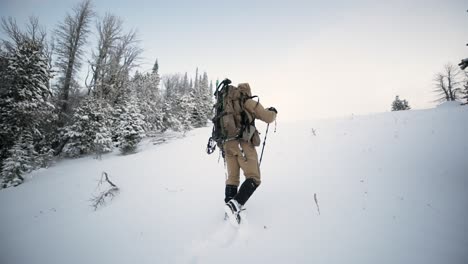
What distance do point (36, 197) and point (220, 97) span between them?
1023 cm

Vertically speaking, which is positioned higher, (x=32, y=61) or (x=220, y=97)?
(x=32, y=61)

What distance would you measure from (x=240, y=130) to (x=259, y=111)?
0.47 m

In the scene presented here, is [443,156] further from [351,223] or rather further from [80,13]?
[80,13]

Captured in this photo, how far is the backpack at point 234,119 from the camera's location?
348 centimetres

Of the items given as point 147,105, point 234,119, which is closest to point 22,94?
point 147,105

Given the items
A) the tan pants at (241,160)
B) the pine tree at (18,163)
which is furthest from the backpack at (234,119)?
the pine tree at (18,163)

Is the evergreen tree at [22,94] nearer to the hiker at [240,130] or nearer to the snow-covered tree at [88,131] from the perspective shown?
the snow-covered tree at [88,131]

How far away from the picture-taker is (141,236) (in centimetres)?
361

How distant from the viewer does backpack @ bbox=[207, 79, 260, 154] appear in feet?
11.4

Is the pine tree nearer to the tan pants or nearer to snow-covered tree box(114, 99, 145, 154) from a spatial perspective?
snow-covered tree box(114, 99, 145, 154)

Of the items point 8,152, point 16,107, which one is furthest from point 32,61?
point 8,152

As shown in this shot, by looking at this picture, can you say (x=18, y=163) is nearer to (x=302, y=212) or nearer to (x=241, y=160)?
(x=241, y=160)

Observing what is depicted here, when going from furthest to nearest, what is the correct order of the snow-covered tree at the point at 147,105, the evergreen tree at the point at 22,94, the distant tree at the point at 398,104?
→ the distant tree at the point at 398,104 < the snow-covered tree at the point at 147,105 < the evergreen tree at the point at 22,94

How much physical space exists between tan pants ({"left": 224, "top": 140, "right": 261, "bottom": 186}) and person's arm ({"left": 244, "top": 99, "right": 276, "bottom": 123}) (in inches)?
21.0
